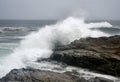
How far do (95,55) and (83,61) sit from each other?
872 millimetres

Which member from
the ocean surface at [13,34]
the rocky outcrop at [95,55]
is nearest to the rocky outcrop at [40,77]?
the rocky outcrop at [95,55]

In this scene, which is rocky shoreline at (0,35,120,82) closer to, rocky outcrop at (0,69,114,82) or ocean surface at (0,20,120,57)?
rocky outcrop at (0,69,114,82)

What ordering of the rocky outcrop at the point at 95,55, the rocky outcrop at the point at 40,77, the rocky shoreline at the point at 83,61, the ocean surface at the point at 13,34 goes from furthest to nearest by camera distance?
the ocean surface at the point at 13,34, the rocky outcrop at the point at 95,55, the rocky shoreline at the point at 83,61, the rocky outcrop at the point at 40,77

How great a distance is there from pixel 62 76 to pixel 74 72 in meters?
1.82

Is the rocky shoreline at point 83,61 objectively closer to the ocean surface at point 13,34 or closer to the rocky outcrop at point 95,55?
the rocky outcrop at point 95,55

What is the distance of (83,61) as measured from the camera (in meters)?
15.0

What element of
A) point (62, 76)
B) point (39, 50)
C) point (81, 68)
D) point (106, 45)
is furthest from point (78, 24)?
point (62, 76)

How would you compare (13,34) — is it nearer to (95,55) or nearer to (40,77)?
(95,55)

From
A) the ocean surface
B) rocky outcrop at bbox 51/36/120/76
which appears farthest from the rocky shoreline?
the ocean surface

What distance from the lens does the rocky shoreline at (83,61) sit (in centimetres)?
1169

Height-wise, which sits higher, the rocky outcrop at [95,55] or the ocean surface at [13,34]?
the rocky outcrop at [95,55]

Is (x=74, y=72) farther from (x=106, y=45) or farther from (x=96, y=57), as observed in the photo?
(x=106, y=45)

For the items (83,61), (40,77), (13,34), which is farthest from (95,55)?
(13,34)

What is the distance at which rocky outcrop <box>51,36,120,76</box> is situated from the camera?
14.1 m
